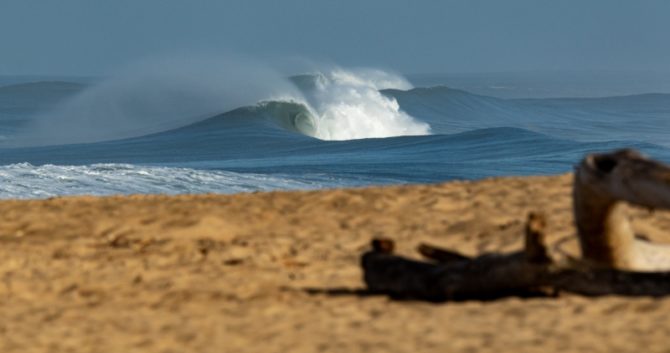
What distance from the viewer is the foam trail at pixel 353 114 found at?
37844mm

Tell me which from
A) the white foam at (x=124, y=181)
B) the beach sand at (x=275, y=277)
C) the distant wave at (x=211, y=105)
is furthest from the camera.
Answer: the distant wave at (x=211, y=105)

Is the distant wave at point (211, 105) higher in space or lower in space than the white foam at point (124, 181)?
higher

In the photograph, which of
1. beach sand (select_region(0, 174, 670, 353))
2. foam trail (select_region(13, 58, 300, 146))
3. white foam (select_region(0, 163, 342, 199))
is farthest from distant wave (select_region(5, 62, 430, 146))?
beach sand (select_region(0, 174, 670, 353))

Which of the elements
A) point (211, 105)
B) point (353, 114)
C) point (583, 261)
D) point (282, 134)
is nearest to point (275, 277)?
point (583, 261)

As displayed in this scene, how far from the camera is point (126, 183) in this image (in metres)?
18.9

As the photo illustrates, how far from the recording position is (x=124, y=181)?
750 inches

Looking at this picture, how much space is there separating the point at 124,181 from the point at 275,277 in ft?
37.3

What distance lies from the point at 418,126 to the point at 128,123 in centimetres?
945

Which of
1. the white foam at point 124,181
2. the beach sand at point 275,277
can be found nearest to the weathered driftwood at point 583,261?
the beach sand at point 275,277

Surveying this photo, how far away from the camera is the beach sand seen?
6277 mm

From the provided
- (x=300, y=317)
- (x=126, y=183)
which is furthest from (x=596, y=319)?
(x=126, y=183)

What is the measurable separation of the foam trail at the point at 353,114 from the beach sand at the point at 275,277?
86.7 ft

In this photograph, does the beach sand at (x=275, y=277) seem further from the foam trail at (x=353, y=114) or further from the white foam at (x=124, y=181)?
the foam trail at (x=353, y=114)

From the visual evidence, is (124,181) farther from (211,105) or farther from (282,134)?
(211,105)
